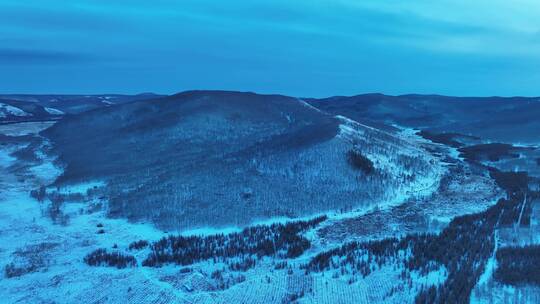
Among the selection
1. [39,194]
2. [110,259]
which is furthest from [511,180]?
[39,194]

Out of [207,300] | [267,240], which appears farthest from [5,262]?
[267,240]

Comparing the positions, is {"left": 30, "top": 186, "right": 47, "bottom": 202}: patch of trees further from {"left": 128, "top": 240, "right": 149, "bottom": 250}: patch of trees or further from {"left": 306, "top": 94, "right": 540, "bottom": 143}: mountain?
{"left": 306, "top": 94, "right": 540, "bottom": 143}: mountain

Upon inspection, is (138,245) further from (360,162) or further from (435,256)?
(360,162)

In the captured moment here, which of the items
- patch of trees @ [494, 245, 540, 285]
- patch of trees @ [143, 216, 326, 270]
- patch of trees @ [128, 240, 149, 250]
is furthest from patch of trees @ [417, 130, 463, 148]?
patch of trees @ [128, 240, 149, 250]

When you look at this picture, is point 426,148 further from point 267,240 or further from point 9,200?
point 9,200

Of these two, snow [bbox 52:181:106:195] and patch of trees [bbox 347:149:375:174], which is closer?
snow [bbox 52:181:106:195]

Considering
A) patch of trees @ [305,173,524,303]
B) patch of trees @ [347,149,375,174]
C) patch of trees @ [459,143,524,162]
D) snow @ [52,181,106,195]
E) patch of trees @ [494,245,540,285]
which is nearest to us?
patch of trees @ [305,173,524,303]

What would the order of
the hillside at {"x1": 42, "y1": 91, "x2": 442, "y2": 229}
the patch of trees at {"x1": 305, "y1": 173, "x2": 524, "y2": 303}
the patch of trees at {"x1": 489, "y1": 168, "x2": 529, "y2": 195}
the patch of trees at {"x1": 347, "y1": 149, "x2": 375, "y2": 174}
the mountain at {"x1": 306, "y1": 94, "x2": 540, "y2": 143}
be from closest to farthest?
the patch of trees at {"x1": 305, "y1": 173, "x2": 524, "y2": 303}
the hillside at {"x1": 42, "y1": 91, "x2": 442, "y2": 229}
the patch of trees at {"x1": 489, "y1": 168, "x2": 529, "y2": 195}
the patch of trees at {"x1": 347, "y1": 149, "x2": 375, "y2": 174}
the mountain at {"x1": 306, "y1": 94, "x2": 540, "y2": 143}
